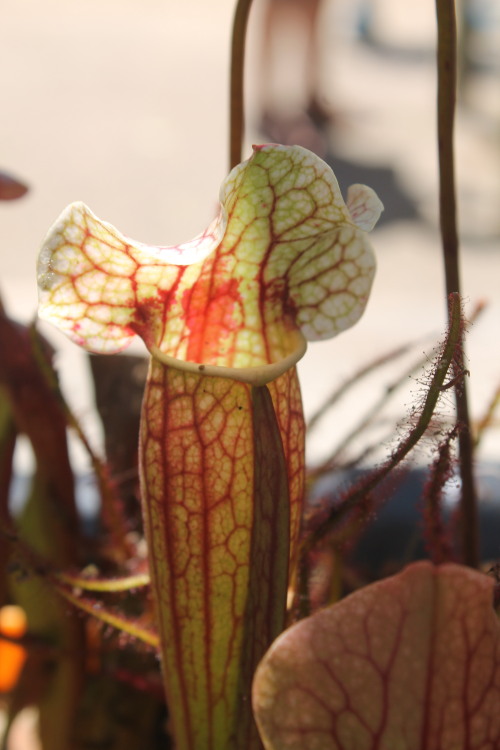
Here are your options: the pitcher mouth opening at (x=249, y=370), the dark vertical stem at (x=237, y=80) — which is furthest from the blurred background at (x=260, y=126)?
the pitcher mouth opening at (x=249, y=370)

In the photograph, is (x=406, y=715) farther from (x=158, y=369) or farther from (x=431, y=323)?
(x=431, y=323)

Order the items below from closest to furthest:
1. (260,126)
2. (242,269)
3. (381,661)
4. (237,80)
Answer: (381,661)
(242,269)
(237,80)
(260,126)

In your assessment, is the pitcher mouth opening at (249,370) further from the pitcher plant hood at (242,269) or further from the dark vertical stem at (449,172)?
the dark vertical stem at (449,172)

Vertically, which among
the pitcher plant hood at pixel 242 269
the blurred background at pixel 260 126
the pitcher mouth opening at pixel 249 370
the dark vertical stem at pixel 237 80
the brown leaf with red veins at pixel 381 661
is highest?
the blurred background at pixel 260 126

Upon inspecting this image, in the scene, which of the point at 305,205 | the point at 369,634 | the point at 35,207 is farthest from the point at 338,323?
the point at 35,207

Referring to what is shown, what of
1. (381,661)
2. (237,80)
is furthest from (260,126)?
(381,661)

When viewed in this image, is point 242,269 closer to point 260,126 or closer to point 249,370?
point 249,370

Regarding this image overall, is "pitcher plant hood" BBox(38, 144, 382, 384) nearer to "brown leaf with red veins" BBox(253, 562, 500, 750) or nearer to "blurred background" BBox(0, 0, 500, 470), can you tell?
"brown leaf with red veins" BBox(253, 562, 500, 750)
